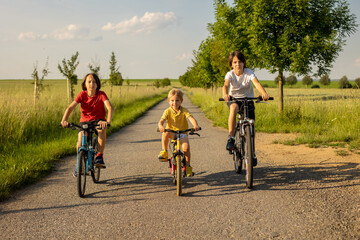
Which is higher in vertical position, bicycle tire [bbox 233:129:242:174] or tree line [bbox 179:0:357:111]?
tree line [bbox 179:0:357:111]

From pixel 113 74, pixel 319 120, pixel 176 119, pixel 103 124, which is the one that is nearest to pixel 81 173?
pixel 103 124

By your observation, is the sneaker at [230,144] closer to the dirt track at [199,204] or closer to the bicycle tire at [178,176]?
the dirt track at [199,204]

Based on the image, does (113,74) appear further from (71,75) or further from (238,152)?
(238,152)

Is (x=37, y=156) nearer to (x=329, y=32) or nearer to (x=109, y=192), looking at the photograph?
(x=109, y=192)

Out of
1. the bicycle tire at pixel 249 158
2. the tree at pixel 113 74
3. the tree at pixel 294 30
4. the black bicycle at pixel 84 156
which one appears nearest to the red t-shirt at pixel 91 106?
the black bicycle at pixel 84 156

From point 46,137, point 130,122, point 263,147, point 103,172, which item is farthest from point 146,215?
point 130,122

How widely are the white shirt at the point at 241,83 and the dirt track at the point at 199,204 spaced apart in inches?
56.5

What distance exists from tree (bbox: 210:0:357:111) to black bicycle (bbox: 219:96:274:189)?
6.65 m

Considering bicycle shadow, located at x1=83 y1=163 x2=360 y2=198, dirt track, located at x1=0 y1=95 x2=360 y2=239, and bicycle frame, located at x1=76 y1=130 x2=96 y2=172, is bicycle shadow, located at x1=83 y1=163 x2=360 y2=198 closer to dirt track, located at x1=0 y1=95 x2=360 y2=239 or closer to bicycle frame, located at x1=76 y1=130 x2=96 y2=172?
dirt track, located at x1=0 y1=95 x2=360 y2=239

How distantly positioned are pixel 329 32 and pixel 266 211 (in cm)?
990

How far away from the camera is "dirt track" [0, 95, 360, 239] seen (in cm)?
305

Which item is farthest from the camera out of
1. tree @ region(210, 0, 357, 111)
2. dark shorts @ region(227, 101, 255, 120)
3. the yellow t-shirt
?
tree @ region(210, 0, 357, 111)

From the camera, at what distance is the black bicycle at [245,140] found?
4328 millimetres

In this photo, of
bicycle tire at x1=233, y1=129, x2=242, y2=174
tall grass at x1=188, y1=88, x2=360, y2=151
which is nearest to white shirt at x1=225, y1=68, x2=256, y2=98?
bicycle tire at x1=233, y1=129, x2=242, y2=174
